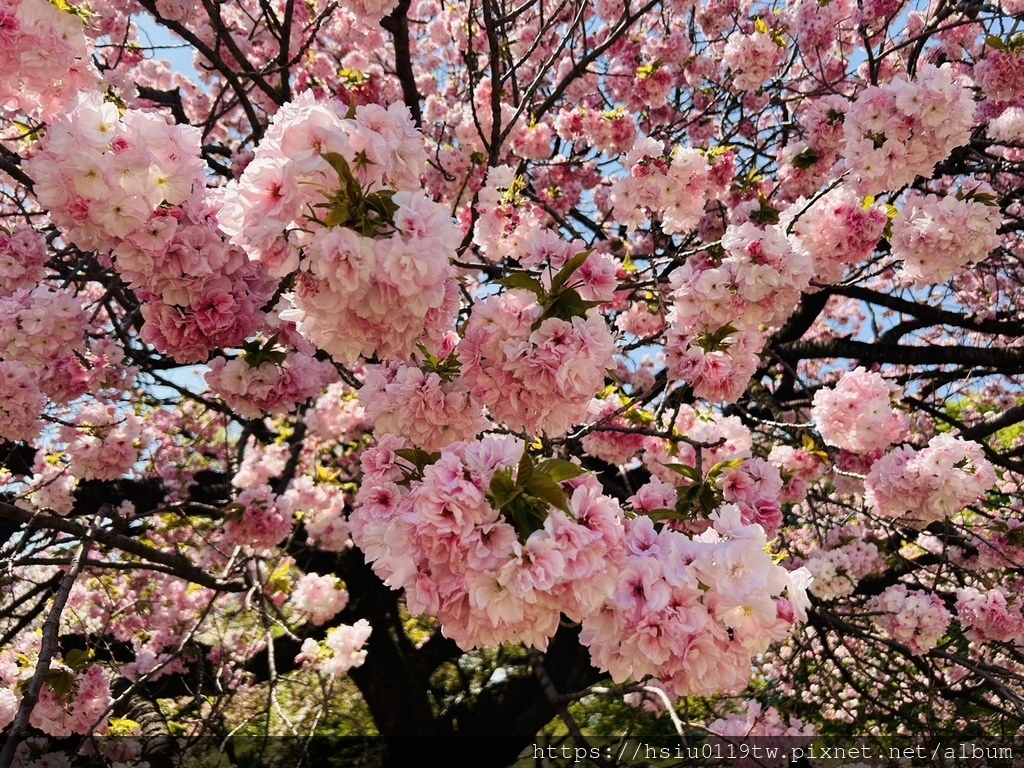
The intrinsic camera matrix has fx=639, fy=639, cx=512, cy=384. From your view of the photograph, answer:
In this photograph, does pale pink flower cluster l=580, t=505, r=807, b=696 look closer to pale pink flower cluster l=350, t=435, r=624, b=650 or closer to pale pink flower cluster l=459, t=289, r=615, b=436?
pale pink flower cluster l=350, t=435, r=624, b=650

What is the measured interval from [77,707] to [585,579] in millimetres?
3334

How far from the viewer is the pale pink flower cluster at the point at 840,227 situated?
2791 millimetres

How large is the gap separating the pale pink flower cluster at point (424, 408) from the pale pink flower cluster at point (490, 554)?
398mm

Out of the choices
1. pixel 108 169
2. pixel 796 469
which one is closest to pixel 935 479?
pixel 796 469

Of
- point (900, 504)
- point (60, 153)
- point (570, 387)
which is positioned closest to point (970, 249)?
point (900, 504)

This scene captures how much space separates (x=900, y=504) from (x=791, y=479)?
0.50m

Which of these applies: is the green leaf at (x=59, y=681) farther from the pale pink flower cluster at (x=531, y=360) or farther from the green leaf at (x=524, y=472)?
the green leaf at (x=524, y=472)

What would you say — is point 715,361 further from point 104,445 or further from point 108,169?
point 104,445

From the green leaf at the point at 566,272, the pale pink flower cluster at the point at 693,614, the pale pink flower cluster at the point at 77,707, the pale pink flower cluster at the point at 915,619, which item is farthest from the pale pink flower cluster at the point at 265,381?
the pale pink flower cluster at the point at 915,619

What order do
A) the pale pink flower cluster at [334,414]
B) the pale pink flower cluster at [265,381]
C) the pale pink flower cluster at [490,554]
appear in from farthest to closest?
the pale pink flower cluster at [334,414], the pale pink flower cluster at [265,381], the pale pink flower cluster at [490,554]

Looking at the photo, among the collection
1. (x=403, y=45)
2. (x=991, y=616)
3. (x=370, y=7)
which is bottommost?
(x=991, y=616)

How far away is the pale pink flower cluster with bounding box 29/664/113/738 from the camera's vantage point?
10.2ft

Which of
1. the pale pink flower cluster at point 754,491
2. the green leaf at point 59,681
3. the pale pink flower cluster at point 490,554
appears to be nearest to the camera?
the pale pink flower cluster at point 490,554

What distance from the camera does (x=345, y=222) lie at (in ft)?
4.20
